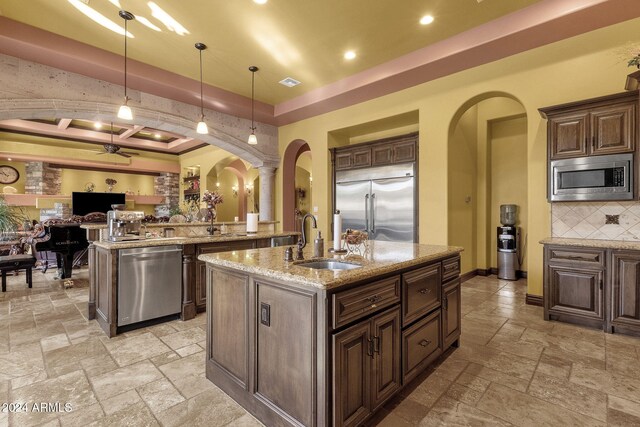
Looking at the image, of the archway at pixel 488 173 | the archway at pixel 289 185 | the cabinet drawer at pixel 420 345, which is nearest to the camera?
the cabinet drawer at pixel 420 345

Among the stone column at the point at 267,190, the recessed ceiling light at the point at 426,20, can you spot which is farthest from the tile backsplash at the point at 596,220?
the stone column at the point at 267,190

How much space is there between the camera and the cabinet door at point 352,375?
1.50 m

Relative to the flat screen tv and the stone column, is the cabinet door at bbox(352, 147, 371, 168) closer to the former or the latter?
the stone column

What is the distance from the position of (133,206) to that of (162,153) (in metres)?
2.34

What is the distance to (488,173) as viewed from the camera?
5.82 m

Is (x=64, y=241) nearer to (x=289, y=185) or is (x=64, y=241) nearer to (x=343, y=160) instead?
(x=289, y=185)

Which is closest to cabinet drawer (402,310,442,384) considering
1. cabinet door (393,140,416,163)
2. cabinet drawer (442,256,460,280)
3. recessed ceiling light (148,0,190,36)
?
cabinet drawer (442,256,460,280)

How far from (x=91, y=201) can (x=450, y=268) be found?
Result: 38.6 feet

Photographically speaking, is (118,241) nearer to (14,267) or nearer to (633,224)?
(14,267)

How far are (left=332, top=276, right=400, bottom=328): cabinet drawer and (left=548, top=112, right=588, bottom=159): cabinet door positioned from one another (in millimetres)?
2925

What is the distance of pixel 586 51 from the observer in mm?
3494

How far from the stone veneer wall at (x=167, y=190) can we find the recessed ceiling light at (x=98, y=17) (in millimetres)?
9109

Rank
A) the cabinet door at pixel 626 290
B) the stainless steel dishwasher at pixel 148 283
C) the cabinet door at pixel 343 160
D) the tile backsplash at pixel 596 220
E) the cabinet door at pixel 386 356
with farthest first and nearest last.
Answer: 1. the cabinet door at pixel 343 160
2. the tile backsplash at pixel 596 220
3. the stainless steel dishwasher at pixel 148 283
4. the cabinet door at pixel 626 290
5. the cabinet door at pixel 386 356

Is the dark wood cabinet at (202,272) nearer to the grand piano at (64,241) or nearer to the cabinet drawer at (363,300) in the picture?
the cabinet drawer at (363,300)
